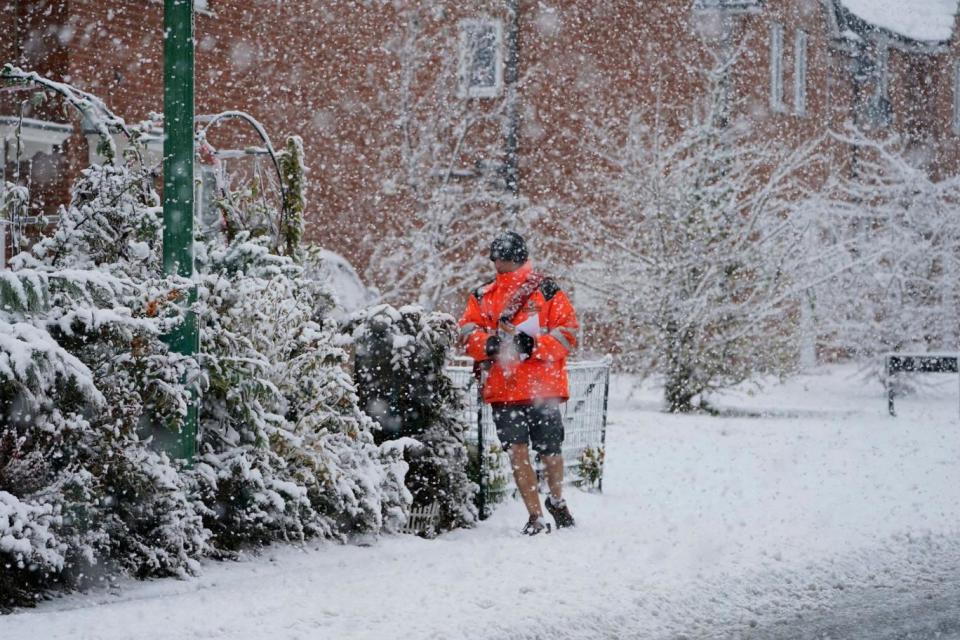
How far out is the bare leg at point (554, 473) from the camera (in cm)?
862

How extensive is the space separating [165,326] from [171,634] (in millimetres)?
1849

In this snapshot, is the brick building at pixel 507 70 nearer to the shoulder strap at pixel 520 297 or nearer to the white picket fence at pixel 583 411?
the white picket fence at pixel 583 411

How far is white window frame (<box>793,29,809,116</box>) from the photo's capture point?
29.8 m

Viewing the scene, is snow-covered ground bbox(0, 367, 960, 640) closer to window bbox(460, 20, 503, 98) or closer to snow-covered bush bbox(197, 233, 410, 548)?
snow-covered bush bbox(197, 233, 410, 548)

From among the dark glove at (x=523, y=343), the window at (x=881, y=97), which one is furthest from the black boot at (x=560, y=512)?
the window at (x=881, y=97)

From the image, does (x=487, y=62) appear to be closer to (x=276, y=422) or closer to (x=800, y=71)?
(x=800, y=71)

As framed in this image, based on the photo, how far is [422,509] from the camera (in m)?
8.34

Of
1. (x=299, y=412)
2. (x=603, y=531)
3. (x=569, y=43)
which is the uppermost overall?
(x=569, y=43)

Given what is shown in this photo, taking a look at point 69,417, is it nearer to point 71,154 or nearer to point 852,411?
point 71,154

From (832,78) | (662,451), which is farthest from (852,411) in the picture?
(832,78)

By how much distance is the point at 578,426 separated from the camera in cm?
998

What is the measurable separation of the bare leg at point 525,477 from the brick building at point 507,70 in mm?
6902

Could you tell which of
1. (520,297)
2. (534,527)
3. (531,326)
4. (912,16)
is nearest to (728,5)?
(912,16)

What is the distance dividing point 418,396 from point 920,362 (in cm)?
1069
